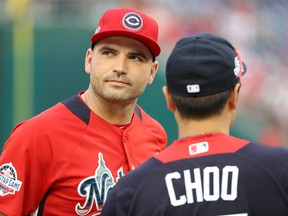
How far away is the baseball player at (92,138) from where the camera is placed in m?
3.40

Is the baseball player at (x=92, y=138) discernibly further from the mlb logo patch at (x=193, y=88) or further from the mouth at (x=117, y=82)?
the mlb logo patch at (x=193, y=88)

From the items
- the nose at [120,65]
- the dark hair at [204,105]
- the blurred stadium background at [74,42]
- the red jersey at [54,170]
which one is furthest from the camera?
the blurred stadium background at [74,42]

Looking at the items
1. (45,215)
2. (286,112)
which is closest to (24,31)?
(286,112)

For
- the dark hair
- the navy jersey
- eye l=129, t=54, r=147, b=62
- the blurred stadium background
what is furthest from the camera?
the blurred stadium background

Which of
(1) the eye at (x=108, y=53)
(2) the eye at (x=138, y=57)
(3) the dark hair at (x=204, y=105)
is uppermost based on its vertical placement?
(1) the eye at (x=108, y=53)

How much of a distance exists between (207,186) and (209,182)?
0.05 feet

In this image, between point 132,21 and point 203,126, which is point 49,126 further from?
point 203,126

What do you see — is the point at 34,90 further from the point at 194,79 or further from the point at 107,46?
the point at 194,79

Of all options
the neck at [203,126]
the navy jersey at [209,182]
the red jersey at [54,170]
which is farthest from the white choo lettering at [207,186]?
the red jersey at [54,170]

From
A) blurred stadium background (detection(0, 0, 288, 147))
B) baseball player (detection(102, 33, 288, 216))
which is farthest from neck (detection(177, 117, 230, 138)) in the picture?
blurred stadium background (detection(0, 0, 288, 147))

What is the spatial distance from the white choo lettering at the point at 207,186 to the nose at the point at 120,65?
47.7 inches

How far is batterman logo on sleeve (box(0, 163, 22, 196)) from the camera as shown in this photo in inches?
134

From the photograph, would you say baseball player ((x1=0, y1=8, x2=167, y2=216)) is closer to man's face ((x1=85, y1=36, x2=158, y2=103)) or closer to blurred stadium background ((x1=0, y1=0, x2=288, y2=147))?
man's face ((x1=85, y1=36, x2=158, y2=103))

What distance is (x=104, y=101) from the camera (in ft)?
12.1
